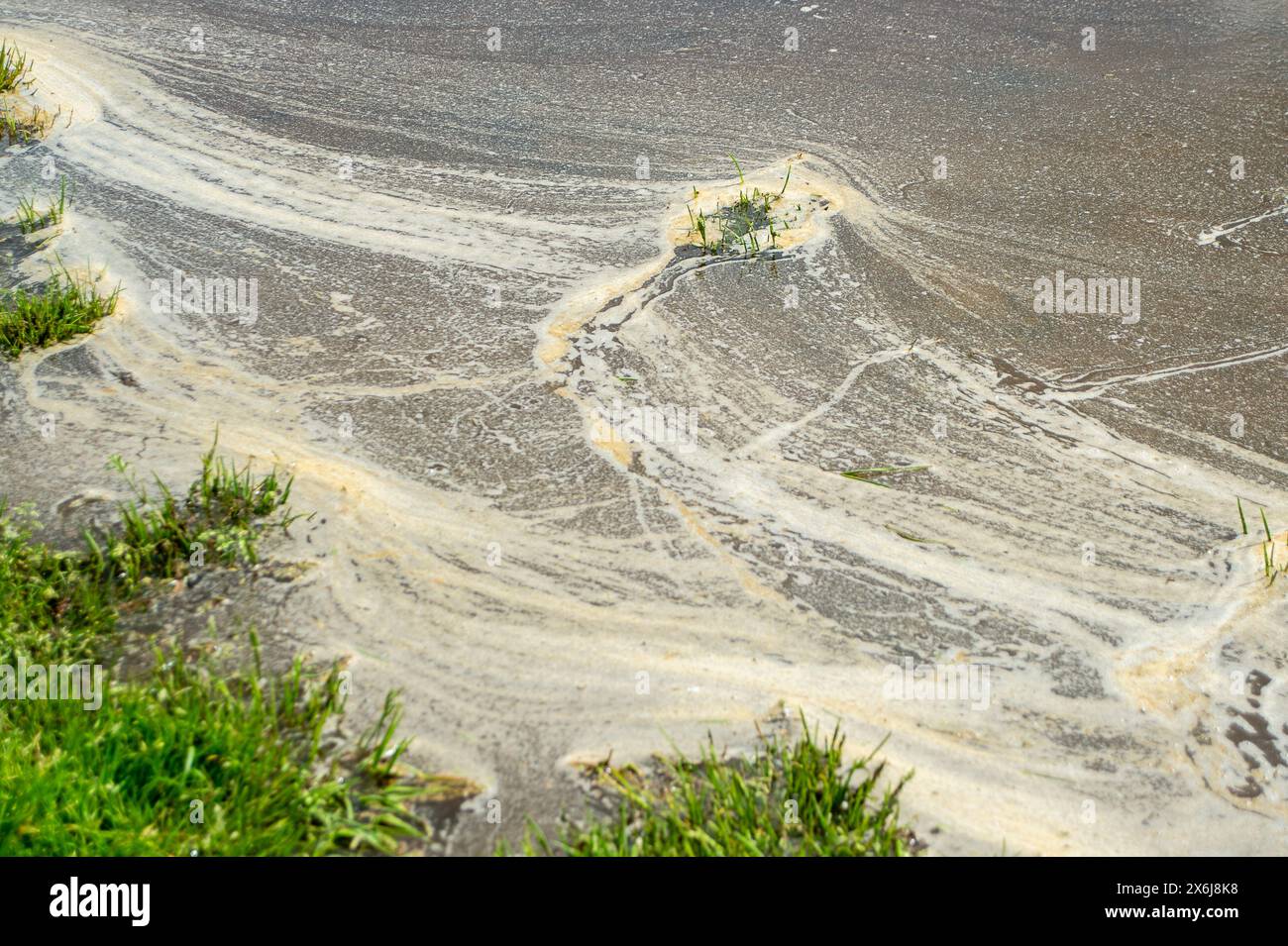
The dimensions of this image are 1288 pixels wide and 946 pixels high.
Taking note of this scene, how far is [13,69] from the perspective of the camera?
462 centimetres

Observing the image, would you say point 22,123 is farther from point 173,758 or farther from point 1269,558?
point 1269,558

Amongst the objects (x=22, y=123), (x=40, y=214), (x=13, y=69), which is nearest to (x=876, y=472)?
(x=40, y=214)

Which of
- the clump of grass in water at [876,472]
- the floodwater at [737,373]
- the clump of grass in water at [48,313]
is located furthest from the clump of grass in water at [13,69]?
the clump of grass in water at [876,472]

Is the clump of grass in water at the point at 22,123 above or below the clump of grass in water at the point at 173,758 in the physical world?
above

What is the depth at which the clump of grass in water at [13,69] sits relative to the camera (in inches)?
179

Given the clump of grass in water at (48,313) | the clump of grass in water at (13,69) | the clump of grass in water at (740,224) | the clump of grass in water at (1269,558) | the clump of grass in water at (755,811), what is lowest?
the clump of grass in water at (755,811)

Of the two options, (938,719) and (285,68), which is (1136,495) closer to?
(938,719)

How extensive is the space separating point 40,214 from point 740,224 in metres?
2.42

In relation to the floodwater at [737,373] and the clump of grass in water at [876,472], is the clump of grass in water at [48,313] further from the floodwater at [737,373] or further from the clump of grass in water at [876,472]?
the clump of grass in water at [876,472]

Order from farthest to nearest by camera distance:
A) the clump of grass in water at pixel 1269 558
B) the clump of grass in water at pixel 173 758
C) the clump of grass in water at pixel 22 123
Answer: the clump of grass in water at pixel 22 123 < the clump of grass in water at pixel 1269 558 < the clump of grass in water at pixel 173 758

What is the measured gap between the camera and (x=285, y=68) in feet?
16.1

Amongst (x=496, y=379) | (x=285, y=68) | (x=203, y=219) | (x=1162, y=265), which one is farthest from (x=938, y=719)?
(x=285, y=68)

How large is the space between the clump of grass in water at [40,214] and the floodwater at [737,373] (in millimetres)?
73

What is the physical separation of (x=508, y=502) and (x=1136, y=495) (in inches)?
61.0
